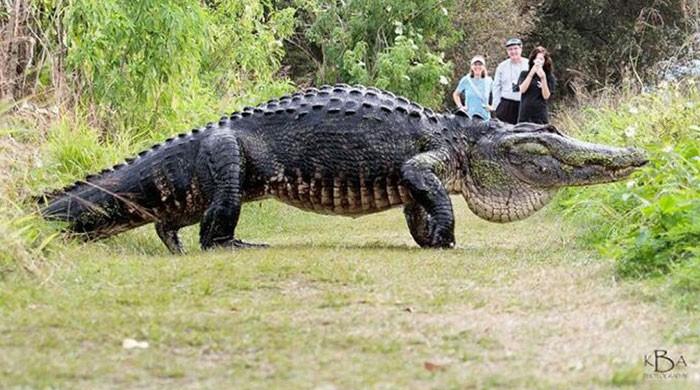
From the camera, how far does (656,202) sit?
6.06 metres

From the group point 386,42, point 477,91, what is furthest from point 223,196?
point 386,42

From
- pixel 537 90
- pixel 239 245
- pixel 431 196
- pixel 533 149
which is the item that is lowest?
pixel 239 245

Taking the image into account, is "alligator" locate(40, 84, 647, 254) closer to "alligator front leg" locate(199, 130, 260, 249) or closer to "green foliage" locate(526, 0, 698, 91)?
"alligator front leg" locate(199, 130, 260, 249)

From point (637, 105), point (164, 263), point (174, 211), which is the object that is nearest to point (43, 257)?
point (164, 263)

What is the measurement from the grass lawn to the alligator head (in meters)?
0.96

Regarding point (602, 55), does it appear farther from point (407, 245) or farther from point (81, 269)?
point (81, 269)

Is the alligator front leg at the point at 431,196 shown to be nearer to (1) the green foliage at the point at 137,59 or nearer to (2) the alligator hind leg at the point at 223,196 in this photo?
(2) the alligator hind leg at the point at 223,196

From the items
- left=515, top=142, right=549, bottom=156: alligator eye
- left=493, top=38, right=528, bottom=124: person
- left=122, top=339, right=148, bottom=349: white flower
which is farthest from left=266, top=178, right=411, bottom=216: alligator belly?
left=493, top=38, right=528, bottom=124: person

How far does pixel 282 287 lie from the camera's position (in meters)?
5.73

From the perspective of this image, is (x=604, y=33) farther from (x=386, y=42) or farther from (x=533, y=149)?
(x=533, y=149)

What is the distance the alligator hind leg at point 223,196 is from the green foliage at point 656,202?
2.60 meters

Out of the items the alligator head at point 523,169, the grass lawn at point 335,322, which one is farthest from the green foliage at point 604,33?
the grass lawn at point 335,322

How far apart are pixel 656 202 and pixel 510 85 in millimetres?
7285

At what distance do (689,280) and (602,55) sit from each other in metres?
23.4
